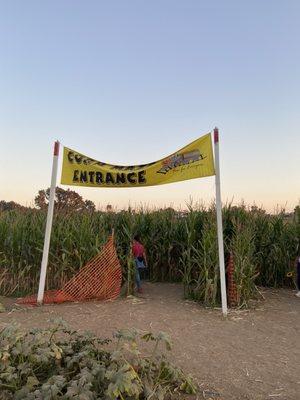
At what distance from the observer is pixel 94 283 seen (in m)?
9.16

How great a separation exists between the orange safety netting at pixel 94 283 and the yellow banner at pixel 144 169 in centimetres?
146

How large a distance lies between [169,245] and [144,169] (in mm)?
3539

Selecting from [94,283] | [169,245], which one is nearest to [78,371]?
[94,283]

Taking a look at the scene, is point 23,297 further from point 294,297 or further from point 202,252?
point 294,297

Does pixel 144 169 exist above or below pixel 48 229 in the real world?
above

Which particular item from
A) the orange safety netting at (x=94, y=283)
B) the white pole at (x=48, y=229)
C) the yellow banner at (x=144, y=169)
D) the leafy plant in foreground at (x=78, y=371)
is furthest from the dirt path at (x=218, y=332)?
the yellow banner at (x=144, y=169)

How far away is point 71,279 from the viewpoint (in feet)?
30.2

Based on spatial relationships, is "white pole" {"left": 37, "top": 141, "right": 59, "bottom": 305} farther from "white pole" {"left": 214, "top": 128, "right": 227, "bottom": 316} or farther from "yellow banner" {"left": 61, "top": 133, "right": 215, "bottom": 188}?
"white pole" {"left": 214, "top": 128, "right": 227, "bottom": 316}

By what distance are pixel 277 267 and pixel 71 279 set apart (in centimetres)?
527

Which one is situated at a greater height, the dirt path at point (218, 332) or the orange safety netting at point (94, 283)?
the orange safety netting at point (94, 283)

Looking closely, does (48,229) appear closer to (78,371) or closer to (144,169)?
(144,169)

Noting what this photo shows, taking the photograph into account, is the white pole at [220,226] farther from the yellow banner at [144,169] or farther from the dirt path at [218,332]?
the dirt path at [218,332]

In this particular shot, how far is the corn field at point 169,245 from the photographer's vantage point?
896 centimetres

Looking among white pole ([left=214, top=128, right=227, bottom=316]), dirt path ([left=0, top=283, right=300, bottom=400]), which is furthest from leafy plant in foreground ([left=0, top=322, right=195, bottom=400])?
white pole ([left=214, top=128, right=227, bottom=316])
